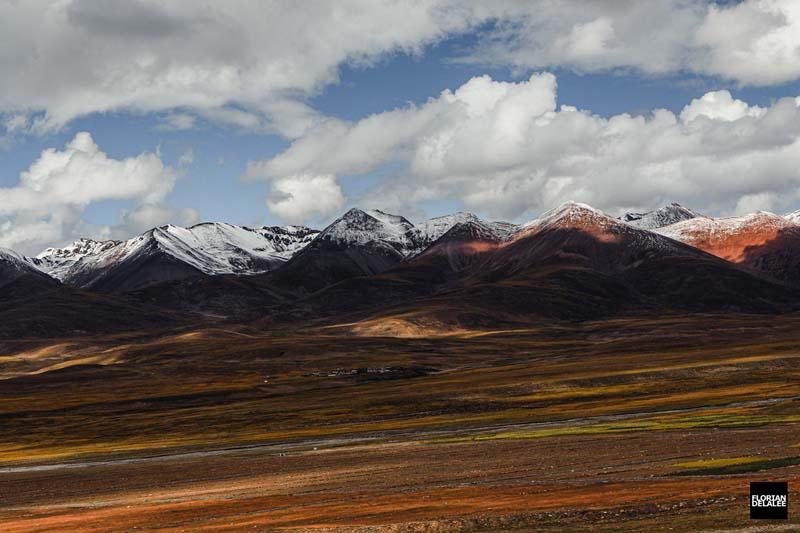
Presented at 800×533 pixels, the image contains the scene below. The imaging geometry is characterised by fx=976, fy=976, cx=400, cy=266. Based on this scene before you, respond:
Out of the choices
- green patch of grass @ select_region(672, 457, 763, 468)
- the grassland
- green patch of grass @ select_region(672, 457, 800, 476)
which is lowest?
the grassland

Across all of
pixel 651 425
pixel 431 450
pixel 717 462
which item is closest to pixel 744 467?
pixel 717 462

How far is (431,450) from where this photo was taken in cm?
7394

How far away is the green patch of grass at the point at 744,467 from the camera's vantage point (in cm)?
4334

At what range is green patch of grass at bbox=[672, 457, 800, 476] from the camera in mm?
43344

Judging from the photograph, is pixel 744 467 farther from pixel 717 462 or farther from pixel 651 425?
pixel 651 425

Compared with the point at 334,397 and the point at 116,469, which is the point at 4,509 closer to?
the point at 116,469

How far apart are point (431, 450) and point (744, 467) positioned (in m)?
32.7

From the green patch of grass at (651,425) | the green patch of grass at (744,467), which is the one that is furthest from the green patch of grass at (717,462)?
the green patch of grass at (651,425)

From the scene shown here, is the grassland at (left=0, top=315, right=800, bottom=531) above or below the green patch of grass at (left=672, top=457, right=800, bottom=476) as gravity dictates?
below

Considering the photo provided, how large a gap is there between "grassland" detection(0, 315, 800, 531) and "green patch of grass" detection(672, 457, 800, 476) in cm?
14

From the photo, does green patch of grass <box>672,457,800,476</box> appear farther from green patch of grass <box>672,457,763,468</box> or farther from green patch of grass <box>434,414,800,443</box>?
green patch of grass <box>434,414,800,443</box>

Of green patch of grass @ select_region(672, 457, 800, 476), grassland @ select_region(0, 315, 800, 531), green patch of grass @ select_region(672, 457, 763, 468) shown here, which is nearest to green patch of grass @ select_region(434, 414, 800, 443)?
grassland @ select_region(0, 315, 800, 531)

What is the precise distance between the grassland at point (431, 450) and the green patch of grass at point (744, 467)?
14 cm

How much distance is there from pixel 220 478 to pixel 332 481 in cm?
1341
